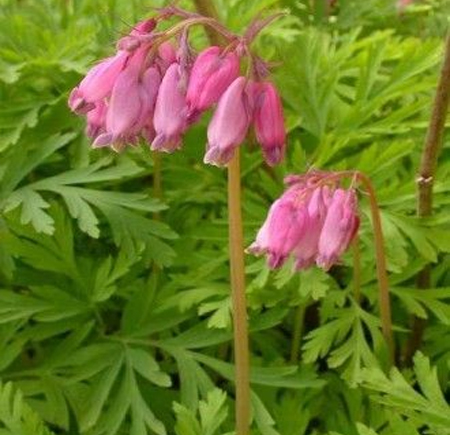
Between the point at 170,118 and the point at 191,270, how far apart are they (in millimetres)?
715

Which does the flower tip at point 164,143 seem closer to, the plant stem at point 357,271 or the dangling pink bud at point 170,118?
the dangling pink bud at point 170,118

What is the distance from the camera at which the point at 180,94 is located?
1219 millimetres

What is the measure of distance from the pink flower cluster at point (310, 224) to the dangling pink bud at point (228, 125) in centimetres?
24

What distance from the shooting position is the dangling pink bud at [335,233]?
1433 mm

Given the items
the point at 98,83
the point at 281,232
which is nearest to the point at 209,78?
the point at 98,83

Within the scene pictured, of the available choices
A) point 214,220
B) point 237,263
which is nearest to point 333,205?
point 237,263

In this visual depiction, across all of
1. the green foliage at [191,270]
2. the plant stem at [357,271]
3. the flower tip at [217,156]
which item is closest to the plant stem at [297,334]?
the green foliage at [191,270]

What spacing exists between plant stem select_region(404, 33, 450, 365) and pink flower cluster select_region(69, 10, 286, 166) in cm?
40

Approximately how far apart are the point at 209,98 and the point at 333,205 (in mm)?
341

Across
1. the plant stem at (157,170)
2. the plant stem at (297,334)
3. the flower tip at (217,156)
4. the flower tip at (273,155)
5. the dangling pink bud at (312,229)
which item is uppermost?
the flower tip at (217,156)

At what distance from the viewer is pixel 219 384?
6.40 ft

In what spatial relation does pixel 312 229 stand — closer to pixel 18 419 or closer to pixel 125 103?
pixel 125 103

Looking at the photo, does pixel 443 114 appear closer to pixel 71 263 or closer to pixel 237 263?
pixel 237 263

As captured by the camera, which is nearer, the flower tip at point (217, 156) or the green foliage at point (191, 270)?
the flower tip at point (217, 156)
